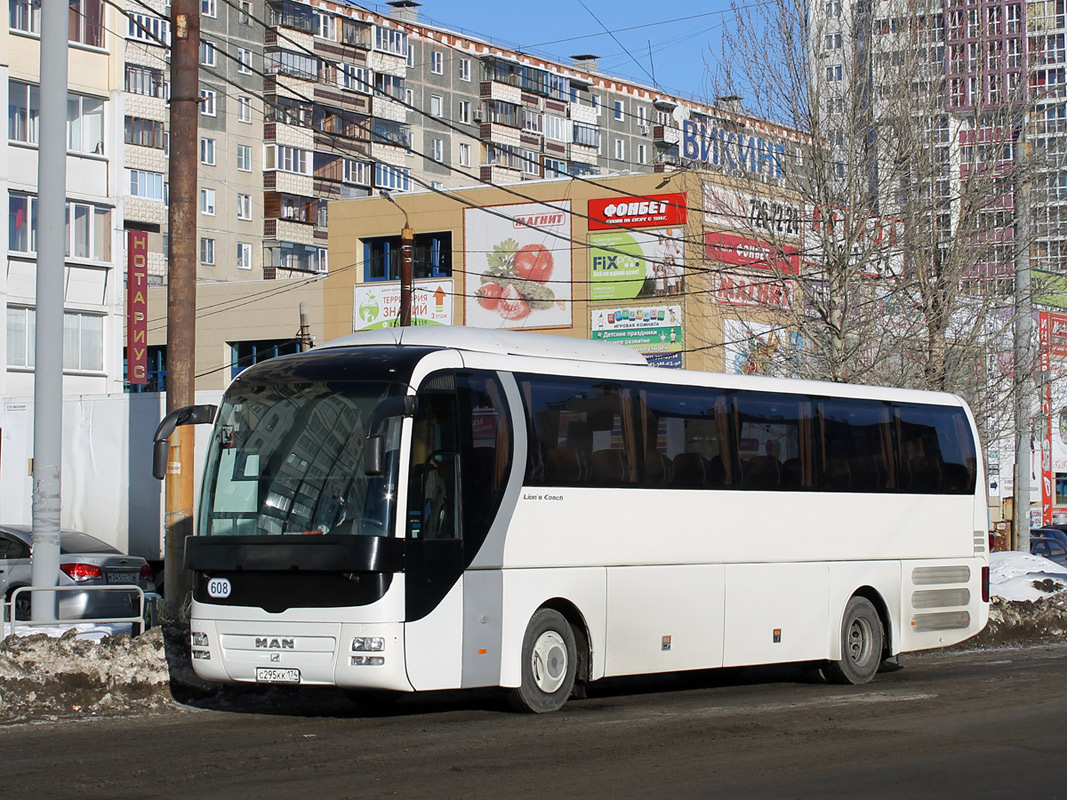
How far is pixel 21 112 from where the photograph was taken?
3838cm

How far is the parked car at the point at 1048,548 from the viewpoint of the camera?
34969 millimetres

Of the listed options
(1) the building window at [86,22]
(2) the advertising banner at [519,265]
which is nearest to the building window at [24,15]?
(1) the building window at [86,22]

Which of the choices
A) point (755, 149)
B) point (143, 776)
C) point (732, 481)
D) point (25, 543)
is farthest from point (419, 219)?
point (143, 776)

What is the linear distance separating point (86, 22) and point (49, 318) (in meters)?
Result: 27.2

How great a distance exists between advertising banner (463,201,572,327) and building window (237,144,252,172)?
75.9 ft

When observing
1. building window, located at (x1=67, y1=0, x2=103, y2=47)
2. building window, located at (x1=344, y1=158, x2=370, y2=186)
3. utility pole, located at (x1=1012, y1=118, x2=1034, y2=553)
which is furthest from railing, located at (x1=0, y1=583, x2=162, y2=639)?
building window, located at (x1=344, y1=158, x2=370, y2=186)

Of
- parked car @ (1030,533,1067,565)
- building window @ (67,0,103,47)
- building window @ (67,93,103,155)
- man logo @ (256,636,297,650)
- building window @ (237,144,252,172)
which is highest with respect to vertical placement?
building window @ (237,144,252,172)

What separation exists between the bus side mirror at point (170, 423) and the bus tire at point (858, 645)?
7077mm

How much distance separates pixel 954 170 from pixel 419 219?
32054mm

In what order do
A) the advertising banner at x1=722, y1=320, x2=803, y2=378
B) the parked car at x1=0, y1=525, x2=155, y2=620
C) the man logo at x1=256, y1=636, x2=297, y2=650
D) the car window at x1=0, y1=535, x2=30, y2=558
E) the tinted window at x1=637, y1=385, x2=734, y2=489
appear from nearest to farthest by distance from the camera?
the man logo at x1=256, y1=636, x2=297, y2=650
the tinted window at x1=637, y1=385, x2=734, y2=489
the parked car at x1=0, y1=525, x2=155, y2=620
the car window at x1=0, y1=535, x2=30, y2=558
the advertising banner at x1=722, y1=320, x2=803, y2=378

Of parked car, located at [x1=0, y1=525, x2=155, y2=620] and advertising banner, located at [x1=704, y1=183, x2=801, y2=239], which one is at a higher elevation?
advertising banner, located at [x1=704, y1=183, x2=801, y2=239]

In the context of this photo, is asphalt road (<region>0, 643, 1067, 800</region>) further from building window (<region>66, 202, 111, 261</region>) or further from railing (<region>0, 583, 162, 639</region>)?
building window (<region>66, 202, 111, 261</region>)

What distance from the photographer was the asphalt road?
8578mm

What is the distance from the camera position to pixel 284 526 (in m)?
11.4
